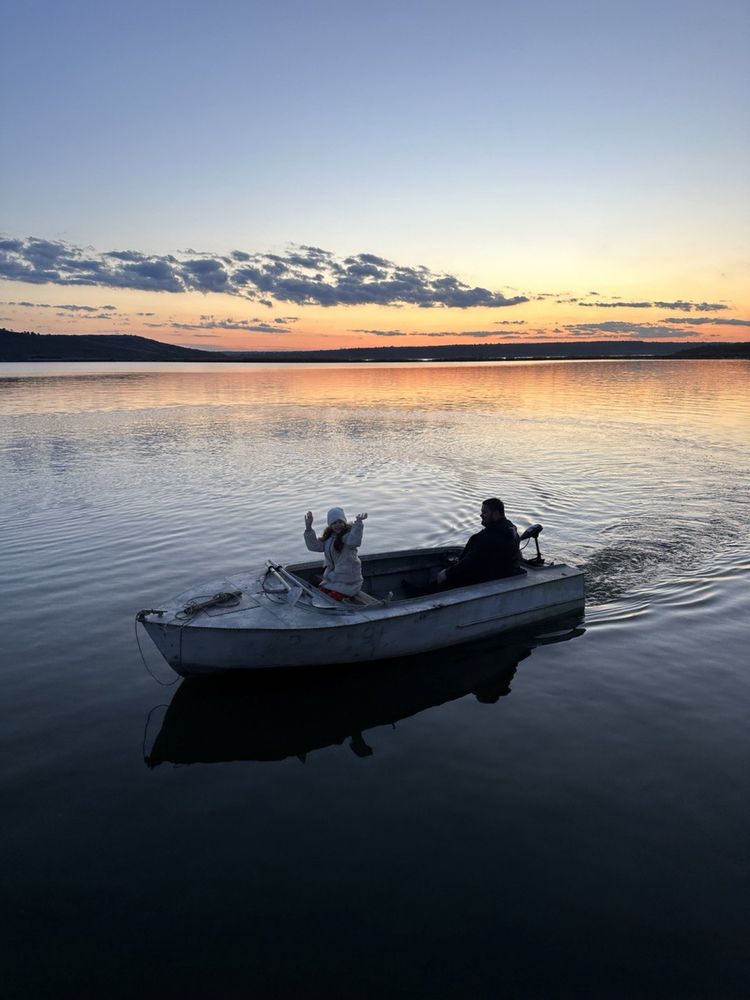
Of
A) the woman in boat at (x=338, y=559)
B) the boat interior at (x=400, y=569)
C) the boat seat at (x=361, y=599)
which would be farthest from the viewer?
the boat interior at (x=400, y=569)

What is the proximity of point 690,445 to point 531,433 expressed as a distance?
9.16 metres

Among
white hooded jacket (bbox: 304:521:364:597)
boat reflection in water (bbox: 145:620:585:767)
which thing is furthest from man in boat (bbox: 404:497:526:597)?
white hooded jacket (bbox: 304:521:364:597)

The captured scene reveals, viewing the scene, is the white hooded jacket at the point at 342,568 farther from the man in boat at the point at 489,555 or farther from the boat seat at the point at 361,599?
the man in boat at the point at 489,555

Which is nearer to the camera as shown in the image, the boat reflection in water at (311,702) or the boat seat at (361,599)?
the boat reflection in water at (311,702)

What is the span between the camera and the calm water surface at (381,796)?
194 inches

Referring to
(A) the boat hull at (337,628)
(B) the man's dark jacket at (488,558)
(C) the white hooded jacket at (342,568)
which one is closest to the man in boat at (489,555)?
(B) the man's dark jacket at (488,558)

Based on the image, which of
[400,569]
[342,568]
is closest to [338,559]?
[342,568]

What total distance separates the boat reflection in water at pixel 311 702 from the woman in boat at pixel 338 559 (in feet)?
4.01

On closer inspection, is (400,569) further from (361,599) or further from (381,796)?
(381,796)

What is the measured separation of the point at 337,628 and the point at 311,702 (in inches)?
43.5

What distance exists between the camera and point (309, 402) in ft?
195

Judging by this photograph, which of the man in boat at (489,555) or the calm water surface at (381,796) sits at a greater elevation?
the man in boat at (489,555)

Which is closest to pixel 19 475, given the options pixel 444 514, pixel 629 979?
pixel 444 514

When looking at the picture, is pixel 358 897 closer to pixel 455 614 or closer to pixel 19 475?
pixel 455 614
